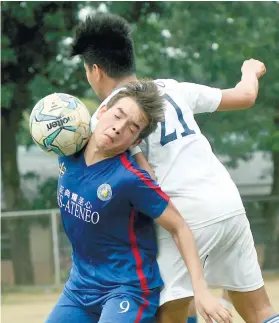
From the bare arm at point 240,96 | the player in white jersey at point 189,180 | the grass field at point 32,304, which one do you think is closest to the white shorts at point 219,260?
the player in white jersey at point 189,180

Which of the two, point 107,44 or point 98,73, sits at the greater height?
point 107,44

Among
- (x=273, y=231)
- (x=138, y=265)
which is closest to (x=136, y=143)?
(x=138, y=265)

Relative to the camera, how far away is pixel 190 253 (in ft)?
11.9

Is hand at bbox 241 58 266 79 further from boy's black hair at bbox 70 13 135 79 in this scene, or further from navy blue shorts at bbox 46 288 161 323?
navy blue shorts at bbox 46 288 161 323

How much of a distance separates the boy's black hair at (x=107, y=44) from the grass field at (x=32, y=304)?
4095 millimetres

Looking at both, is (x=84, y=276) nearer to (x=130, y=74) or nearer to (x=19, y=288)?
(x=130, y=74)

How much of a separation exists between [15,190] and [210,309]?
12334 mm

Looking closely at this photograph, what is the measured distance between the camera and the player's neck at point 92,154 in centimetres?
371

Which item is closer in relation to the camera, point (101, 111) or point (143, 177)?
point (143, 177)

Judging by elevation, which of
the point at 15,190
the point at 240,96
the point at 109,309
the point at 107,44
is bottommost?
the point at 15,190

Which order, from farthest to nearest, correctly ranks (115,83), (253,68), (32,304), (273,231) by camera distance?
1. (273,231)
2. (32,304)
3. (253,68)
4. (115,83)

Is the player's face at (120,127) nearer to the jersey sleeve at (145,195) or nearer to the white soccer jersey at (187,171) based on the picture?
the jersey sleeve at (145,195)

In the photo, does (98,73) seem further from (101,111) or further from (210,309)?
(210,309)

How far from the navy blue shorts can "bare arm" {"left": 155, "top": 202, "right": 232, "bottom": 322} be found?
0.89 feet
